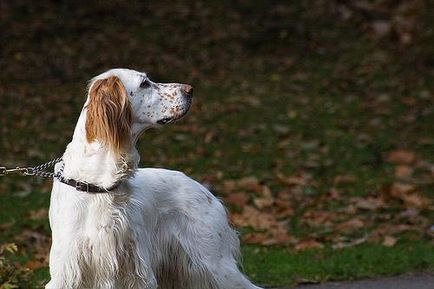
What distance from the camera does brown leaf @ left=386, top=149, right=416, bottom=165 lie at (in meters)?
13.6

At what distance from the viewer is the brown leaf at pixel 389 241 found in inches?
396

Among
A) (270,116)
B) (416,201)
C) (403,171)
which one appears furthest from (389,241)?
(270,116)

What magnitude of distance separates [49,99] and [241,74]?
3363 millimetres

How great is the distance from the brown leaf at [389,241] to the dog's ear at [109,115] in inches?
169

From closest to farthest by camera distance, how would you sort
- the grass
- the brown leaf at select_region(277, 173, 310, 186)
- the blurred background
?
the grass, the blurred background, the brown leaf at select_region(277, 173, 310, 186)

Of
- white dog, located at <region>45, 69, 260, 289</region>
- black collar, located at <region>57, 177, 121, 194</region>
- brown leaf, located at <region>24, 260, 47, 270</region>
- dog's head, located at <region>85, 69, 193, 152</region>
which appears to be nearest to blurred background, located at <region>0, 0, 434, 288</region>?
brown leaf, located at <region>24, 260, 47, 270</region>

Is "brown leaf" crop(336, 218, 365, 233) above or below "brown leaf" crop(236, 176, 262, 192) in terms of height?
above

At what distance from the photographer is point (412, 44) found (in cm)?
1931

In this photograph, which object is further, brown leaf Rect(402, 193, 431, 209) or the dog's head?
brown leaf Rect(402, 193, 431, 209)

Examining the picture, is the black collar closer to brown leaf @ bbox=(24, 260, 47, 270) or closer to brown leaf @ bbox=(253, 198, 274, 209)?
brown leaf @ bbox=(24, 260, 47, 270)

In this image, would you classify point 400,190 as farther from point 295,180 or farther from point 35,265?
point 35,265

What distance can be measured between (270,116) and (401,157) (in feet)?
9.87

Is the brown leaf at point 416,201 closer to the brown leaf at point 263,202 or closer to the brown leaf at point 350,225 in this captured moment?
the brown leaf at point 350,225

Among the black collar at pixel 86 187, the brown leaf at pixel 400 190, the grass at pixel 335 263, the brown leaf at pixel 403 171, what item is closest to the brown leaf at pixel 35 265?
the grass at pixel 335 263
